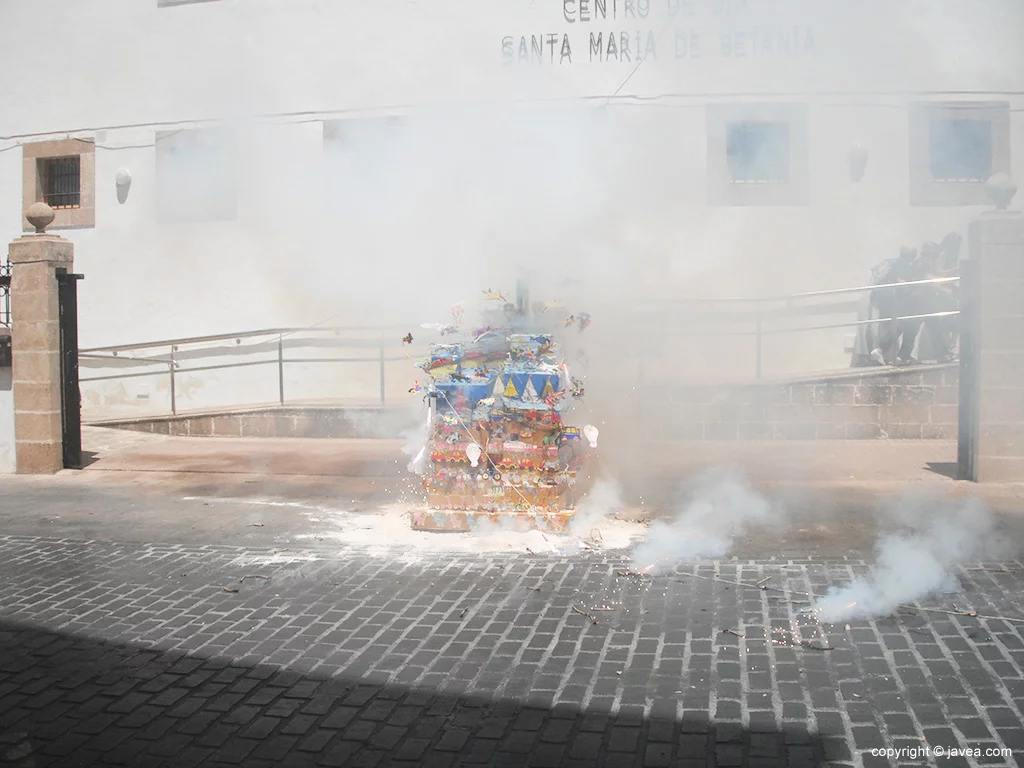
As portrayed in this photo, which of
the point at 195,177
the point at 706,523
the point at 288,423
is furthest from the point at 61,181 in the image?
the point at 706,523

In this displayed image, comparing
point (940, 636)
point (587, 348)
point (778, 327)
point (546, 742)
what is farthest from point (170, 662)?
point (778, 327)

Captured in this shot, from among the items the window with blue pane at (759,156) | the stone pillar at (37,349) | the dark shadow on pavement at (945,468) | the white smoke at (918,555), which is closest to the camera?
the white smoke at (918,555)

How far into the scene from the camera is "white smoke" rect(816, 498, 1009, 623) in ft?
11.7

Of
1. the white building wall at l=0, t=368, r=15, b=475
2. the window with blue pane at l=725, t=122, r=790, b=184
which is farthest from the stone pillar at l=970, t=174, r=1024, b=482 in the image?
the white building wall at l=0, t=368, r=15, b=475

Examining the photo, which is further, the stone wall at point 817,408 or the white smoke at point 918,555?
the stone wall at point 817,408

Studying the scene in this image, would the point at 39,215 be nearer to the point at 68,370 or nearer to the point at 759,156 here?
the point at 68,370

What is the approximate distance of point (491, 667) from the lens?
305cm

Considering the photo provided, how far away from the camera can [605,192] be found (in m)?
6.70

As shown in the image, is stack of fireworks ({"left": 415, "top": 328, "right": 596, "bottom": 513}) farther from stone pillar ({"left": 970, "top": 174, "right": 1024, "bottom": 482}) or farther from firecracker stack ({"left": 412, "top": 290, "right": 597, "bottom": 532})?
stone pillar ({"left": 970, "top": 174, "right": 1024, "bottom": 482})

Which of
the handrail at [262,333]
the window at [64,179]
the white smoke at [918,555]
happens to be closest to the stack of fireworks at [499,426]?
the white smoke at [918,555]

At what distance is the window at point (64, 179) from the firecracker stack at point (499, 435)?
8.09 metres

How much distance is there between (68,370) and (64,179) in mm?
5521

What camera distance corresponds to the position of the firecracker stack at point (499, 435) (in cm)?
482

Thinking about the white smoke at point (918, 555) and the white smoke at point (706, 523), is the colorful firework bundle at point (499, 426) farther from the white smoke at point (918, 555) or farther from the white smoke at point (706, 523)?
the white smoke at point (918, 555)
